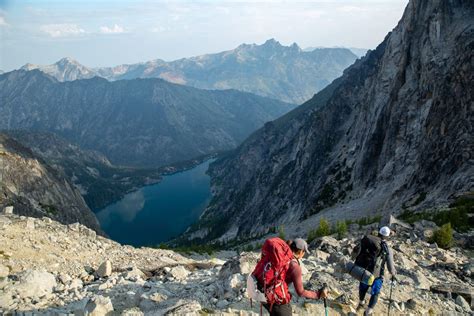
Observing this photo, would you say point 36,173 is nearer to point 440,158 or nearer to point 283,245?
point 440,158

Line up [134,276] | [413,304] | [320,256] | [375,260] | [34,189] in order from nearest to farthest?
1. [375,260]
2. [413,304]
3. [134,276]
4. [320,256]
5. [34,189]

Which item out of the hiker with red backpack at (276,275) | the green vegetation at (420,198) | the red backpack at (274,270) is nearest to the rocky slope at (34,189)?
the green vegetation at (420,198)

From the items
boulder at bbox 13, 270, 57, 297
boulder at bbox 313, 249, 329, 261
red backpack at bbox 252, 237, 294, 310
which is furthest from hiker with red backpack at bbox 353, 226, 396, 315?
boulder at bbox 13, 270, 57, 297

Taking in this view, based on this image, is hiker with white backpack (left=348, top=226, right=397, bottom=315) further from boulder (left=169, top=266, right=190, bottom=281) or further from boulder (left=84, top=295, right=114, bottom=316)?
boulder (left=84, top=295, right=114, bottom=316)

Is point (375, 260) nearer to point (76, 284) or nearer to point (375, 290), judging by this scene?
point (375, 290)

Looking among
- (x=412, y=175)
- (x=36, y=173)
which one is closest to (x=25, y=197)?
(x=36, y=173)

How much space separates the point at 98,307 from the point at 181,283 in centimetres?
524

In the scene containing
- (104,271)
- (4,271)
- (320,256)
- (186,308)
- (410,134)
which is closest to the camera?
(186,308)

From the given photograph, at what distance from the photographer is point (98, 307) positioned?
1371 cm

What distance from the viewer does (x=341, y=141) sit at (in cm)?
11938

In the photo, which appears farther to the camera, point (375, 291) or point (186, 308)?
point (375, 291)

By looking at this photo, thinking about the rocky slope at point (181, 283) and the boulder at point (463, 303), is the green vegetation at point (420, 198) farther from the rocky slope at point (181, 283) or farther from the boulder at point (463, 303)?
the boulder at point (463, 303)

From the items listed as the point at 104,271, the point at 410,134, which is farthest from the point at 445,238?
the point at 410,134

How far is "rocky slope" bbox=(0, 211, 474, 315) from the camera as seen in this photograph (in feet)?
48.6
